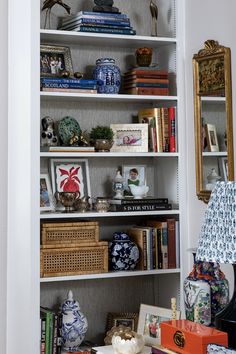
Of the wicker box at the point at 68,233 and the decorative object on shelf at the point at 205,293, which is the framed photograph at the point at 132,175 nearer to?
the wicker box at the point at 68,233

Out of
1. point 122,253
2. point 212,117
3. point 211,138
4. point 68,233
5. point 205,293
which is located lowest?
point 205,293

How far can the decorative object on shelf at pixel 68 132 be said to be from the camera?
147 inches

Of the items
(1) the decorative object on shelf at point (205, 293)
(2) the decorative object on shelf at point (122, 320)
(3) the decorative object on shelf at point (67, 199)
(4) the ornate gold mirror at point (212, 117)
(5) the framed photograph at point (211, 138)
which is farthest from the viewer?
(2) the decorative object on shelf at point (122, 320)

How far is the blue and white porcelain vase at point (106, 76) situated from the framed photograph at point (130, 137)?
0.21m

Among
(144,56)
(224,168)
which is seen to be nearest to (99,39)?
(144,56)

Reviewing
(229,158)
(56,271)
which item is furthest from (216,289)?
(56,271)

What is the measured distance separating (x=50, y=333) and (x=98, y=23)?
5.16 ft

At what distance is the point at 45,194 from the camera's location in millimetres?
3727

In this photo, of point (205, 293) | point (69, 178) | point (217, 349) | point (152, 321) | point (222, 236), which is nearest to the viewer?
point (217, 349)

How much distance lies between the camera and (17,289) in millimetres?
3607

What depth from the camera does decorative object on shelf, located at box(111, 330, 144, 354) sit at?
9.78 ft

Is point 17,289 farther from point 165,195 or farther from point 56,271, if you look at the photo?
point 165,195

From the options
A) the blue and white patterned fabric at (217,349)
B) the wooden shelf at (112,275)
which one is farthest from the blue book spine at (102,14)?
the blue and white patterned fabric at (217,349)

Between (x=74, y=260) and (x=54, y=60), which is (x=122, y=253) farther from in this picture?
(x=54, y=60)
